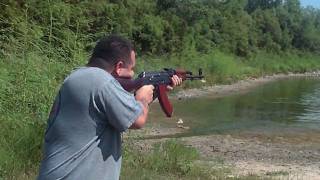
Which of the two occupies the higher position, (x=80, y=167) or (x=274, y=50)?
(x=80, y=167)

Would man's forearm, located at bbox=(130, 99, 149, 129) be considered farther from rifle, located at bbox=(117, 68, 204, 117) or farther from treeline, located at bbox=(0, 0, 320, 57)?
treeline, located at bbox=(0, 0, 320, 57)

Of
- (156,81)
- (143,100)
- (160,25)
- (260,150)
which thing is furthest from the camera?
(160,25)

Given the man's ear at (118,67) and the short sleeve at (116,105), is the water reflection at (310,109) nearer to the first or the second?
the man's ear at (118,67)

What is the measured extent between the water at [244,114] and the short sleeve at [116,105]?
689 inches

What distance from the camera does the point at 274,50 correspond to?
79750 mm

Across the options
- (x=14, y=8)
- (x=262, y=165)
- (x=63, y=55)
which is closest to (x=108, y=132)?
(x=63, y=55)

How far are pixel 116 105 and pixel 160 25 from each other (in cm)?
4444

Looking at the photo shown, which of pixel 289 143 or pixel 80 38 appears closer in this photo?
pixel 80 38

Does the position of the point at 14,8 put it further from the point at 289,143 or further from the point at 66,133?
the point at 289,143

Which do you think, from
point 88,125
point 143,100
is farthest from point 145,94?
point 88,125

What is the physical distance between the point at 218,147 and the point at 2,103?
10069 millimetres

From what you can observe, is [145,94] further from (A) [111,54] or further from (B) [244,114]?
(B) [244,114]

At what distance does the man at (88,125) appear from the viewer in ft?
11.5

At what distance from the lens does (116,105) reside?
3.51 meters
